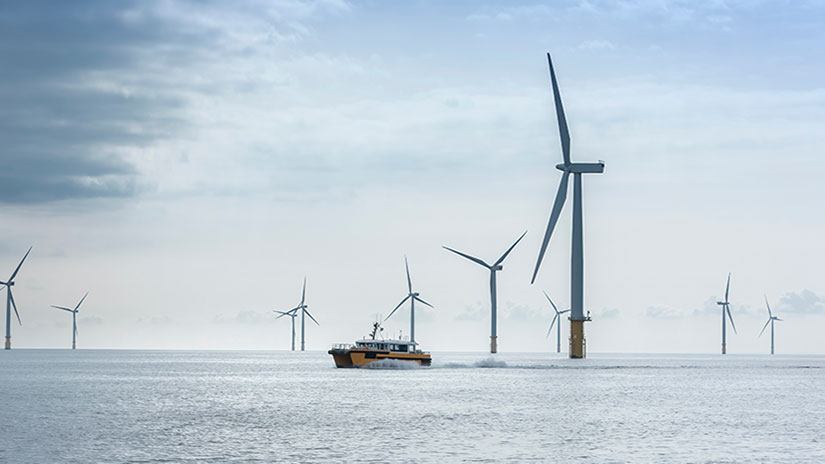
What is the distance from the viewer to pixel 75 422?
319 feet

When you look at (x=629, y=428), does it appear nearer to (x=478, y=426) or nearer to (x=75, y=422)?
(x=478, y=426)

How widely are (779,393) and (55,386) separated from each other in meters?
107

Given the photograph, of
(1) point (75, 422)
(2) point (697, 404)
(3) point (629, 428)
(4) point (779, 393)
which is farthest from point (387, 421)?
(4) point (779, 393)

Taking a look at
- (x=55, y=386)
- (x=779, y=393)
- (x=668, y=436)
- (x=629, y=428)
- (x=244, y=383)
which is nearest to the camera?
(x=668, y=436)

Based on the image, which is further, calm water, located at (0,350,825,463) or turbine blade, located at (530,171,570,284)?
turbine blade, located at (530,171,570,284)

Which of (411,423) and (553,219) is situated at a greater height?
(553,219)

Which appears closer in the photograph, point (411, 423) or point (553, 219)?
point (411, 423)

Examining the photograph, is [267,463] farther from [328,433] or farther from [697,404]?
[697,404]

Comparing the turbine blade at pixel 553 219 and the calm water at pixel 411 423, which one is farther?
the turbine blade at pixel 553 219

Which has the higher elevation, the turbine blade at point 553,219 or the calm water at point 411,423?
the turbine blade at point 553,219

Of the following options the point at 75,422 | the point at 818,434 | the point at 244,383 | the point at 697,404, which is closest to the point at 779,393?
the point at 697,404

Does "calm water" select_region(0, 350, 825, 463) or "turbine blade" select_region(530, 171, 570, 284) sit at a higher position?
"turbine blade" select_region(530, 171, 570, 284)

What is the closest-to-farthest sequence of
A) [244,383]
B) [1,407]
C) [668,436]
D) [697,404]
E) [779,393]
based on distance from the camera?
[668,436], [1,407], [697,404], [779,393], [244,383]

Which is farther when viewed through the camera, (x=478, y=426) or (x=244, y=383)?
(x=244, y=383)
